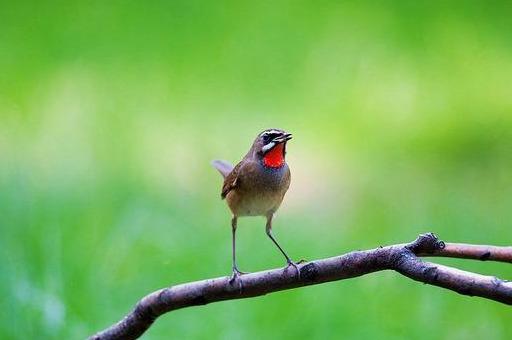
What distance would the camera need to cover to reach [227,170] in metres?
3.40

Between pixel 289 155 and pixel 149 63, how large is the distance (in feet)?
4.95

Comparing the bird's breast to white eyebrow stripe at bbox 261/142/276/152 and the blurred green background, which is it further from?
the blurred green background

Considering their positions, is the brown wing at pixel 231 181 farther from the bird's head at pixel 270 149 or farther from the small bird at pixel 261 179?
the bird's head at pixel 270 149

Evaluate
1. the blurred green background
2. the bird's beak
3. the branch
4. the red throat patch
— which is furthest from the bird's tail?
the branch

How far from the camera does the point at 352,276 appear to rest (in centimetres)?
195

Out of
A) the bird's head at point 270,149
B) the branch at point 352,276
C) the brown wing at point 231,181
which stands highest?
the bird's head at point 270,149

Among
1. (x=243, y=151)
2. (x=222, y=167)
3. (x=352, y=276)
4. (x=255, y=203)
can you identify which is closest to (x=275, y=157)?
(x=255, y=203)

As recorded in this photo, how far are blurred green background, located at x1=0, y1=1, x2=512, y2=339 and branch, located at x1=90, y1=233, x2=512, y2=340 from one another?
5.92 feet

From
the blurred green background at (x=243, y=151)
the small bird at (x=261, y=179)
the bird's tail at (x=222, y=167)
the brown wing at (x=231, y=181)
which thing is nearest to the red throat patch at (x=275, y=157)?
the small bird at (x=261, y=179)

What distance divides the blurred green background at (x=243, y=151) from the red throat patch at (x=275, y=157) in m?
1.45

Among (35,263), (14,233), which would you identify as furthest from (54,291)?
(14,233)

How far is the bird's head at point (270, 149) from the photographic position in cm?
280

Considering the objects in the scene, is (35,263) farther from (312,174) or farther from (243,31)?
(243,31)

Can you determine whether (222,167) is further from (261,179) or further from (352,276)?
(352,276)
